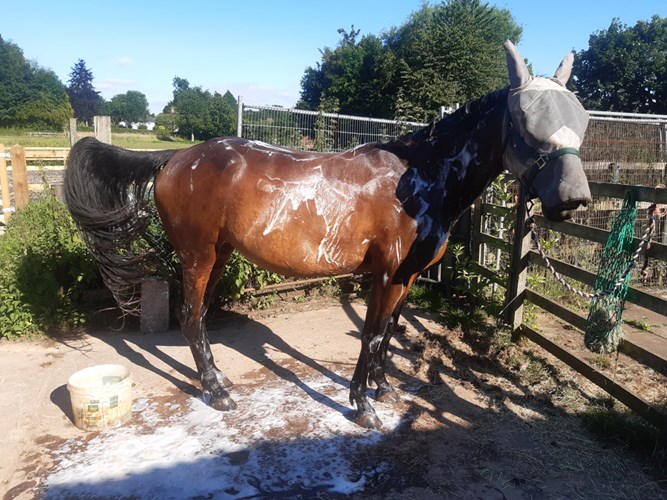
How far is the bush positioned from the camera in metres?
4.53

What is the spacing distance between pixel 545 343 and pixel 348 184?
2.56m

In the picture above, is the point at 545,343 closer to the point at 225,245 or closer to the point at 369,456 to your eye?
the point at 369,456

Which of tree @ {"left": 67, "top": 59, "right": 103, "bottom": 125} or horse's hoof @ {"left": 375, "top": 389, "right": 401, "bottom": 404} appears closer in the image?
horse's hoof @ {"left": 375, "top": 389, "right": 401, "bottom": 404}

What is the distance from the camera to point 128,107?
115m

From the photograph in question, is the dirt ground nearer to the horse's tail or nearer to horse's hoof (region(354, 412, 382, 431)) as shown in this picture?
horse's hoof (region(354, 412, 382, 431))

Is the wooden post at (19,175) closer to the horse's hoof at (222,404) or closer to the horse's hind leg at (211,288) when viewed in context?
the horse's hind leg at (211,288)

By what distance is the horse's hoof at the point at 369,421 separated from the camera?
10.4 ft

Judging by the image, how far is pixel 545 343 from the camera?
4215 mm

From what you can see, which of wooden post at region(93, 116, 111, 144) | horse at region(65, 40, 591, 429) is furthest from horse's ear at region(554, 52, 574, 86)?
wooden post at region(93, 116, 111, 144)

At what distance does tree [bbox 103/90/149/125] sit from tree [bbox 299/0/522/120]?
255ft

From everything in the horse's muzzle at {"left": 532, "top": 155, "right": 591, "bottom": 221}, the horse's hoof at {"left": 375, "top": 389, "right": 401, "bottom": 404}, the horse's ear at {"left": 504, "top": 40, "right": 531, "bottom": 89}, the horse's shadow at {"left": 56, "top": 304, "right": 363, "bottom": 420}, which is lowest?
the horse's shadow at {"left": 56, "top": 304, "right": 363, "bottom": 420}

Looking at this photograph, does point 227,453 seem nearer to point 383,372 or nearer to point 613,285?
point 383,372

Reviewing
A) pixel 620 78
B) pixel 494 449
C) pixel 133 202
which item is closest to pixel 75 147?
pixel 133 202

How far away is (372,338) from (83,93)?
321 feet
